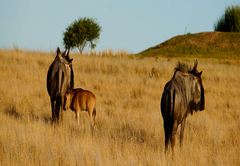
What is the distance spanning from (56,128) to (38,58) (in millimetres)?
12885

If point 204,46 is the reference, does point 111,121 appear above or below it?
below

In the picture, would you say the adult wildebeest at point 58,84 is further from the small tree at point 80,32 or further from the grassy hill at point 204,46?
the small tree at point 80,32

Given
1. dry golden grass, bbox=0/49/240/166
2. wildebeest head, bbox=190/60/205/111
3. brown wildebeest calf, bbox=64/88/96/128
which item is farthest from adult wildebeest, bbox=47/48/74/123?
wildebeest head, bbox=190/60/205/111

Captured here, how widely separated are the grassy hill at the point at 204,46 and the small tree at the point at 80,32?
1512 centimetres

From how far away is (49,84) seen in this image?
6480 millimetres

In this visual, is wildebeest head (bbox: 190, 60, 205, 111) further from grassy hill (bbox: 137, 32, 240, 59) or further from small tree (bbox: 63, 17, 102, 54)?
small tree (bbox: 63, 17, 102, 54)

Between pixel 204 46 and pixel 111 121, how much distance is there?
34752 mm

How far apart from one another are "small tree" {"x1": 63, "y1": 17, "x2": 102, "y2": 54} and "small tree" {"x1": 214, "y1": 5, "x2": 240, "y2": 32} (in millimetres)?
27530

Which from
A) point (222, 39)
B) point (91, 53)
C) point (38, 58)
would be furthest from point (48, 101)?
point (222, 39)

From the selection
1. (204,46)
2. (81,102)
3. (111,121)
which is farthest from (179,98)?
(204,46)

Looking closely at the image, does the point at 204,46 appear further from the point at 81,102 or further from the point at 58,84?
the point at 58,84

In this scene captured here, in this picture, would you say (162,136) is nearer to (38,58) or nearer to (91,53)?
(38,58)

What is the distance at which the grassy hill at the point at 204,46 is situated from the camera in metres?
34.5

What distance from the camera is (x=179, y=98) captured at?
4.17 meters
